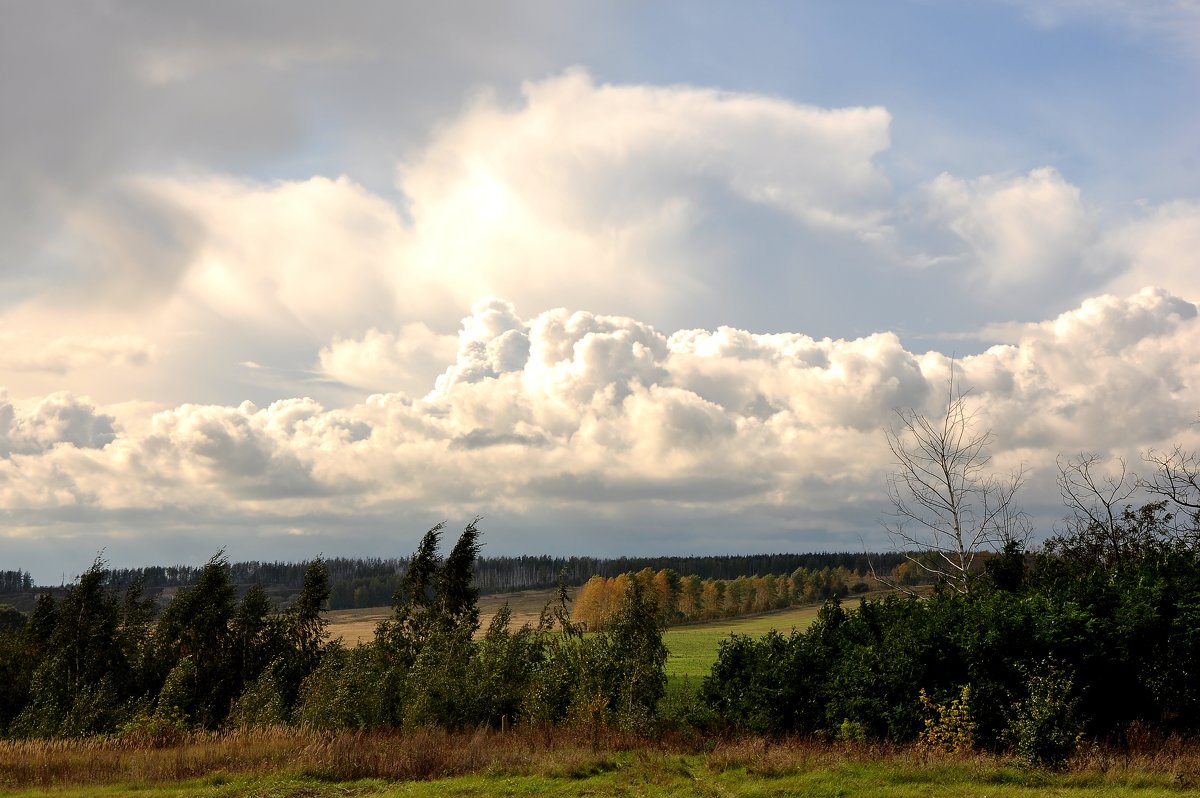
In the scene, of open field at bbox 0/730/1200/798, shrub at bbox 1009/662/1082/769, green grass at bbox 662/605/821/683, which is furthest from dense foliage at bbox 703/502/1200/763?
green grass at bbox 662/605/821/683

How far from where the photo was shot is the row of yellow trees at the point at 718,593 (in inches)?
5994

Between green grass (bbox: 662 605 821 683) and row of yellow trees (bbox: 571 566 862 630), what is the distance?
6.45 metres

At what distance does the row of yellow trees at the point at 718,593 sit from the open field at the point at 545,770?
120366 millimetres

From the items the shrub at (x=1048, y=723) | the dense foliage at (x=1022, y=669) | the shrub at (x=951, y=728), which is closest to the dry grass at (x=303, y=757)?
A: the dense foliage at (x=1022, y=669)

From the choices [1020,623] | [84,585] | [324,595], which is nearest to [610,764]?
[1020,623]

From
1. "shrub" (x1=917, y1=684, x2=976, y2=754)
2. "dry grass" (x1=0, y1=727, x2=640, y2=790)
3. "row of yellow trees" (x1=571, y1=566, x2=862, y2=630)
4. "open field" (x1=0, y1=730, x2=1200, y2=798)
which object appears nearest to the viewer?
"open field" (x1=0, y1=730, x2=1200, y2=798)

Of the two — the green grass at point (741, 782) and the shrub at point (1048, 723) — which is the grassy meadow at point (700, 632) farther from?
the shrub at point (1048, 723)

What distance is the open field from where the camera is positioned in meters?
19.4

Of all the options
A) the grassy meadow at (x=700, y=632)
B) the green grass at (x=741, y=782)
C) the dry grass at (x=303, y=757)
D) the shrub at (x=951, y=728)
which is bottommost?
the grassy meadow at (x=700, y=632)

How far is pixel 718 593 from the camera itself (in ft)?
559

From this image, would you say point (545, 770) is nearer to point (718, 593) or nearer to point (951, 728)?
point (951, 728)

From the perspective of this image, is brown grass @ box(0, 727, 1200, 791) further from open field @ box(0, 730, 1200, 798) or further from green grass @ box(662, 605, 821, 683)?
green grass @ box(662, 605, 821, 683)

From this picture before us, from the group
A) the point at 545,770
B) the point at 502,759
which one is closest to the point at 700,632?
the point at 502,759

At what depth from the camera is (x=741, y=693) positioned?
27.6 m
